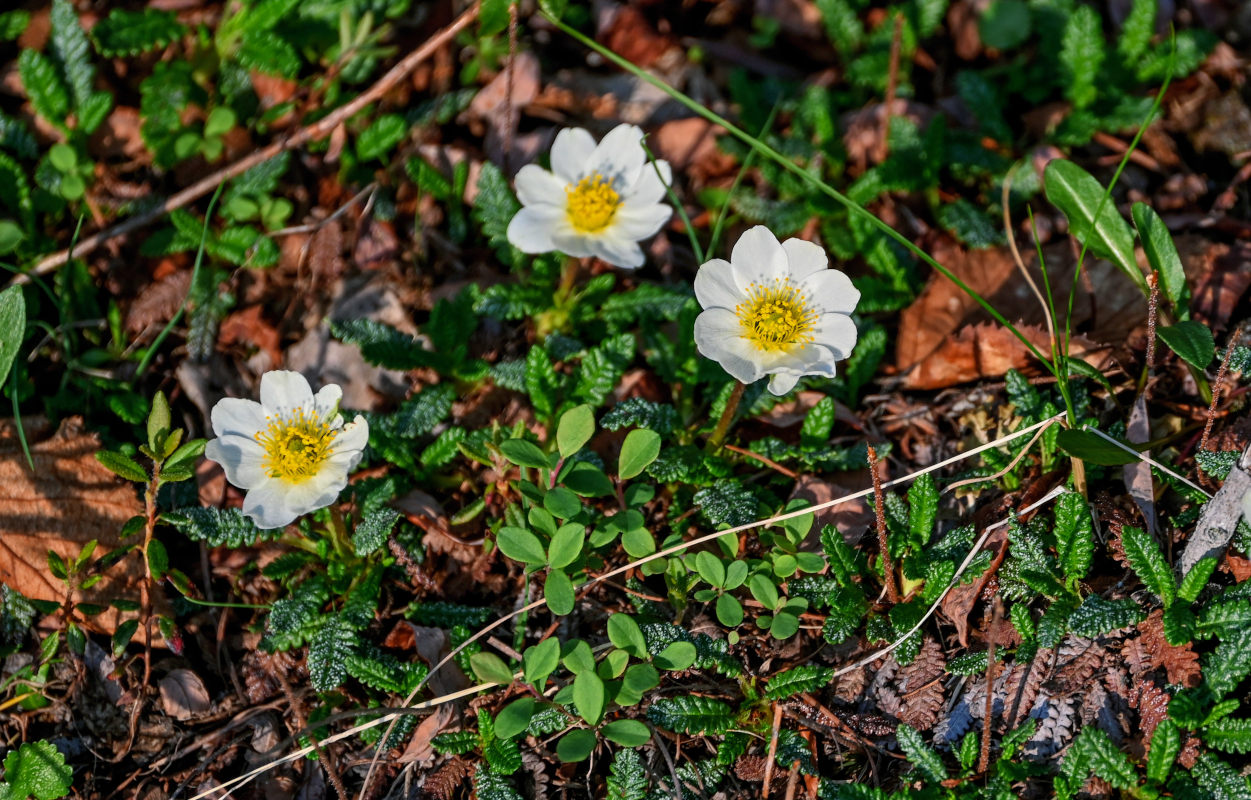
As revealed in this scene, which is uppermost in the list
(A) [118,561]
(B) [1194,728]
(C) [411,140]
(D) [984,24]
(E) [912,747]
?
(D) [984,24]

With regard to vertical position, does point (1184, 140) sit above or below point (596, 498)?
above

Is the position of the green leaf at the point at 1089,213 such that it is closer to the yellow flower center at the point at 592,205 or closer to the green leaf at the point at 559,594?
the yellow flower center at the point at 592,205

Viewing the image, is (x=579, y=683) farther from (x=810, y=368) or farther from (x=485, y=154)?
(x=485, y=154)

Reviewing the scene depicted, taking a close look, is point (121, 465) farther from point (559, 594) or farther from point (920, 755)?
point (920, 755)

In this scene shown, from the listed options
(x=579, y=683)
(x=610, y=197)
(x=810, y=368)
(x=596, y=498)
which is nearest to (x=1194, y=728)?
(x=810, y=368)

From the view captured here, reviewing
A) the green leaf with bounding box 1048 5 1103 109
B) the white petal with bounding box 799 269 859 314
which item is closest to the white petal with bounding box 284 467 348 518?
the white petal with bounding box 799 269 859 314

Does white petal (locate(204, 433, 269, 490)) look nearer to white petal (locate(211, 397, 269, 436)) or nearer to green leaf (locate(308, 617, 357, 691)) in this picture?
white petal (locate(211, 397, 269, 436))
